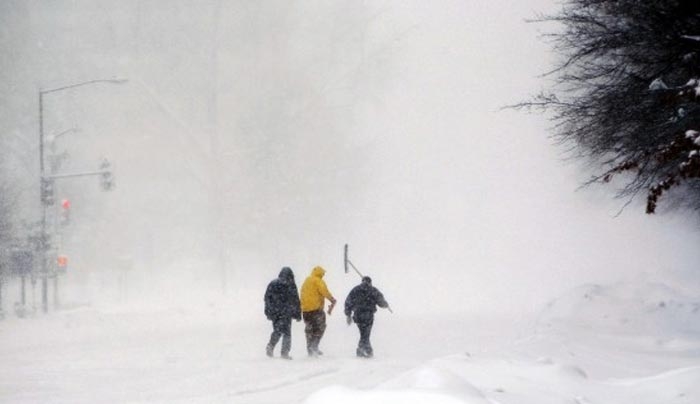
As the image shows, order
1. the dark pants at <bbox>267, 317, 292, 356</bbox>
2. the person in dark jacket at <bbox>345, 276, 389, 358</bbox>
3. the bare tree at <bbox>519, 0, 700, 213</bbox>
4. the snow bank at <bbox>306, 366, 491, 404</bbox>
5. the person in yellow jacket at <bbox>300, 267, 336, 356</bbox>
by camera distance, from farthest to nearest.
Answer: the person in dark jacket at <bbox>345, 276, 389, 358</bbox> → the person in yellow jacket at <bbox>300, 267, 336, 356</bbox> → the dark pants at <bbox>267, 317, 292, 356</bbox> → the bare tree at <bbox>519, 0, 700, 213</bbox> → the snow bank at <bbox>306, 366, 491, 404</bbox>

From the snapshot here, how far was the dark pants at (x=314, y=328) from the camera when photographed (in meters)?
15.6

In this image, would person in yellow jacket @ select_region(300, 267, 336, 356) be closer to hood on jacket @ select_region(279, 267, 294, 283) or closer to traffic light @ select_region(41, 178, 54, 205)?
hood on jacket @ select_region(279, 267, 294, 283)

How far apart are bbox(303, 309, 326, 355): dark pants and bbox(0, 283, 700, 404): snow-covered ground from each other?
1.14ft

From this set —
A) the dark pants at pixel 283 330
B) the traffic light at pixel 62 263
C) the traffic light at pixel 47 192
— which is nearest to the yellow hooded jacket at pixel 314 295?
the dark pants at pixel 283 330

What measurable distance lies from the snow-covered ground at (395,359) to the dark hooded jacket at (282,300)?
82cm

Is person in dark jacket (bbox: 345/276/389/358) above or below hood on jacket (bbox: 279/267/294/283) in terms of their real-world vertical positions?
below

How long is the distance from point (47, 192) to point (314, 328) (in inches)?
651

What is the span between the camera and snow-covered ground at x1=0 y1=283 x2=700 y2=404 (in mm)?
9008

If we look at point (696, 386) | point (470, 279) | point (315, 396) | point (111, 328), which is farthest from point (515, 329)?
point (470, 279)

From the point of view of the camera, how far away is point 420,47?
11875 cm

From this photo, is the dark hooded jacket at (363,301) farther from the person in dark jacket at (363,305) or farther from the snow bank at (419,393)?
the snow bank at (419,393)

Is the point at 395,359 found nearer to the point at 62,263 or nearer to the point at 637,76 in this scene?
the point at 637,76

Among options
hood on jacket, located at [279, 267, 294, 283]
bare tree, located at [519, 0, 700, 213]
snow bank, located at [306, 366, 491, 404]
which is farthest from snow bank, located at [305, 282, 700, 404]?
hood on jacket, located at [279, 267, 294, 283]

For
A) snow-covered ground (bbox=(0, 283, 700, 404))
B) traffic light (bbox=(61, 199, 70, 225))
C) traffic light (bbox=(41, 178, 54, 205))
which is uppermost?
traffic light (bbox=(41, 178, 54, 205))
